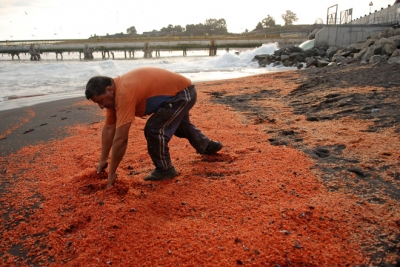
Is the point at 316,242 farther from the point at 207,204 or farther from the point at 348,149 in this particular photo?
the point at 348,149

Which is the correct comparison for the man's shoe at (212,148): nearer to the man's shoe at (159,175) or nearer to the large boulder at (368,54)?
the man's shoe at (159,175)

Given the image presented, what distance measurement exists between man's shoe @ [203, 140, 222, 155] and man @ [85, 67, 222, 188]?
74 centimetres

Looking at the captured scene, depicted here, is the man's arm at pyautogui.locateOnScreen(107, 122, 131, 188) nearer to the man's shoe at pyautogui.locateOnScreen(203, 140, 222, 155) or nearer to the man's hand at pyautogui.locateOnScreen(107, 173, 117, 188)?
the man's hand at pyautogui.locateOnScreen(107, 173, 117, 188)

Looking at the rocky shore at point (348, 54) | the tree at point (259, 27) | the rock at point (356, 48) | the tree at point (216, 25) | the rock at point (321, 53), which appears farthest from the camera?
the tree at point (216, 25)

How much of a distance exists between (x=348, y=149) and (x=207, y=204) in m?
2.25

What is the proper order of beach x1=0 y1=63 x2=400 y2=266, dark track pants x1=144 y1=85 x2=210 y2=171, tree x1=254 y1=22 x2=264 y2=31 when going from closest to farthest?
beach x1=0 y1=63 x2=400 y2=266 → dark track pants x1=144 y1=85 x2=210 y2=171 → tree x1=254 y1=22 x2=264 y2=31

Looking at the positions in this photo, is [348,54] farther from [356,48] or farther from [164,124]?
[164,124]

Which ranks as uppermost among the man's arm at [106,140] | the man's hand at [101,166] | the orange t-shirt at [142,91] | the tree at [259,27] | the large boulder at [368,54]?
the tree at [259,27]

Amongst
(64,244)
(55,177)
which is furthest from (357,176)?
(55,177)

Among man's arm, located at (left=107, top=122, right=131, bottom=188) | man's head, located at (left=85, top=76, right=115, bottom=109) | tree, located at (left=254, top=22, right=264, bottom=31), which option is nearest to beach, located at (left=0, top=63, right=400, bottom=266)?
man's arm, located at (left=107, top=122, right=131, bottom=188)

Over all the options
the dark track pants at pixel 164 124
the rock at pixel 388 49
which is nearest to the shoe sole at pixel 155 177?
the dark track pants at pixel 164 124

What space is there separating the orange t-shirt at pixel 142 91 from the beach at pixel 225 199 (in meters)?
0.82

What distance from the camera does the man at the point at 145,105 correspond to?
290 centimetres

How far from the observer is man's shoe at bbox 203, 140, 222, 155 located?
4.15m
